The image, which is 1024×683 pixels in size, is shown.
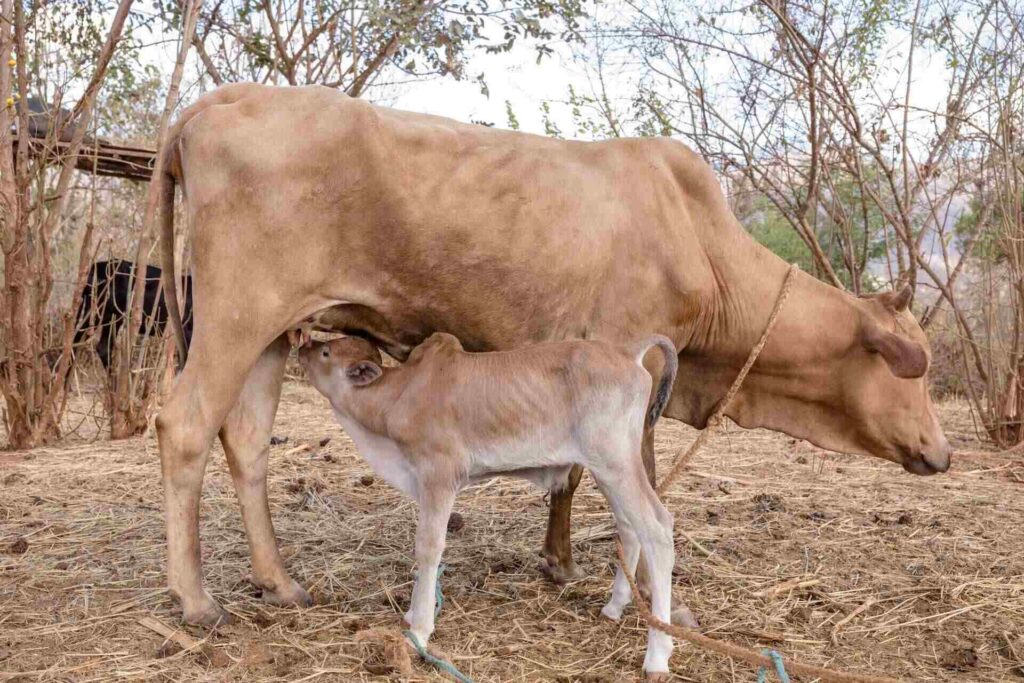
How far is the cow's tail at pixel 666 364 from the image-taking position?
3.60m

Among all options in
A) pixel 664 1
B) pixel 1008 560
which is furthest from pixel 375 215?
pixel 664 1

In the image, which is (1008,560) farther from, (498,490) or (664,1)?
(664,1)

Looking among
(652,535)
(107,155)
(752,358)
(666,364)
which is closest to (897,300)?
(752,358)

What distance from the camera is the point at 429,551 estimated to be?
3.41 m

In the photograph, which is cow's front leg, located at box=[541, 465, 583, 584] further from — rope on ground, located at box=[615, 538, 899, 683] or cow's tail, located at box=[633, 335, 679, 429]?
rope on ground, located at box=[615, 538, 899, 683]

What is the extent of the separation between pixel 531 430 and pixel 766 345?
4.85 ft

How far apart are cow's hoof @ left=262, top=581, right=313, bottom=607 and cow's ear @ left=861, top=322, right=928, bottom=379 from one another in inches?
104

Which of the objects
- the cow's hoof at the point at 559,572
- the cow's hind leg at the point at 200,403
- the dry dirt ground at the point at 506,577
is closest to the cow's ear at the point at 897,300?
→ the dry dirt ground at the point at 506,577

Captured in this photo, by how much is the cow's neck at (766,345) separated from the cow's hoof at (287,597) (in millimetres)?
1804

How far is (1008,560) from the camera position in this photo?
4.76m

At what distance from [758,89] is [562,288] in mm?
6198

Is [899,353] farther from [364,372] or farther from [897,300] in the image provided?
[364,372]

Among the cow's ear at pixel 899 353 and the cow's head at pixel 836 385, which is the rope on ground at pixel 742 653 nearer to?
the cow's head at pixel 836 385

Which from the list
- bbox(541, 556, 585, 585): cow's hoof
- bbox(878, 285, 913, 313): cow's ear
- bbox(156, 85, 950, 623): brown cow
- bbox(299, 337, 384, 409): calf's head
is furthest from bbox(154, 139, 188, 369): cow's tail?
bbox(878, 285, 913, 313): cow's ear
